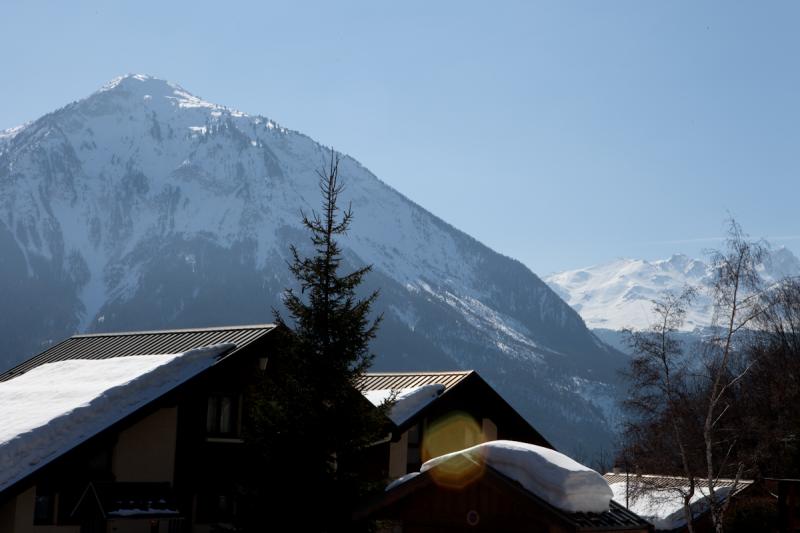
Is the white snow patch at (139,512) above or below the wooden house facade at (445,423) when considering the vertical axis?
below

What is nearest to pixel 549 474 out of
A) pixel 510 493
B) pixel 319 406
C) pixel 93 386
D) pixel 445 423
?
pixel 510 493

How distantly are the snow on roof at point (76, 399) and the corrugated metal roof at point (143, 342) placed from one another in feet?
3.93

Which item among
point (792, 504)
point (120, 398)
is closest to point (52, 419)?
point (120, 398)

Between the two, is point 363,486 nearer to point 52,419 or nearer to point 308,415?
point 308,415

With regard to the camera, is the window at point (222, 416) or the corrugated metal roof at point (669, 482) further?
the corrugated metal roof at point (669, 482)

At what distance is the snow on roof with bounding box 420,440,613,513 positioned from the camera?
1952 cm

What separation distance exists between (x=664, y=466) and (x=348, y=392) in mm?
20468

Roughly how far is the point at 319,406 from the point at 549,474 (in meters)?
5.05

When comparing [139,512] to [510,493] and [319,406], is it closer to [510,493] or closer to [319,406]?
[319,406]

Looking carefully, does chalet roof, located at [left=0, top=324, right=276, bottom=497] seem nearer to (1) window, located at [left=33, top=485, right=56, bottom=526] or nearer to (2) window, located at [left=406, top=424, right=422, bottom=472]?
(1) window, located at [left=33, top=485, right=56, bottom=526]

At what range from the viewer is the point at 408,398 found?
33.8 m

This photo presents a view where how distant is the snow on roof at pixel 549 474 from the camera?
768 inches

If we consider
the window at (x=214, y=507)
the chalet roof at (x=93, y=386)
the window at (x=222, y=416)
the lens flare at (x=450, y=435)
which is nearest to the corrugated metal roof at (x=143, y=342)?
the chalet roof at (x=93, y=386)

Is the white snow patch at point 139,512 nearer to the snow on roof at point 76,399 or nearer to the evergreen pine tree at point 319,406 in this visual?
the snow on roof at point 76,399
